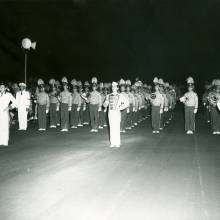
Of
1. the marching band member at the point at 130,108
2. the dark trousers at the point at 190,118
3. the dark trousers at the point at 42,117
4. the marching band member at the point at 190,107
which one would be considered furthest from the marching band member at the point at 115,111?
the marching band member at the point at 130,108

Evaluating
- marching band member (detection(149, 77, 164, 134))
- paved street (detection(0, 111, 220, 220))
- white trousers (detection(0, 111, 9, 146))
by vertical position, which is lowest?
paved street (detection(0, 111, 220, 220))

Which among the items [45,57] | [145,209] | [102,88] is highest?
[45,57]

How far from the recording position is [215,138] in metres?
20.0

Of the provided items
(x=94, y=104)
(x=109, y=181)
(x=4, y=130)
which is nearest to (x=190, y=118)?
(x=94, y=104)

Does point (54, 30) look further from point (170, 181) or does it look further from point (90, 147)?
point (170, 181)

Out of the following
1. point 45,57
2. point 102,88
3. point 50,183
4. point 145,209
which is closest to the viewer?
point 145,209

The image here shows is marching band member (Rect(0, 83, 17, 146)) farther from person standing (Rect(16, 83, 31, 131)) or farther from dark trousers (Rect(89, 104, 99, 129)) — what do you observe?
dark trousers (Rect(89, 104, 99, 129))

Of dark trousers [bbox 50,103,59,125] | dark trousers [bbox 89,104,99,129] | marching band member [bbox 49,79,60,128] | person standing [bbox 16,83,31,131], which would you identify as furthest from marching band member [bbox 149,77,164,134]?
person standing [bbox 16,83,31,131]

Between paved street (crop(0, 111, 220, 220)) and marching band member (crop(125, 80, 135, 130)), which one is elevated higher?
marching band member (crop(125, 80, 135, 130))

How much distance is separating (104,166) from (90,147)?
4.24 m

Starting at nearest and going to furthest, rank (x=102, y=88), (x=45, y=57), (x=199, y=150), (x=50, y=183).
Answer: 1. (x=50, y=183)
2. (x=199, y=150)
3. (x=102, y=88)
4. (x=45, y=57)

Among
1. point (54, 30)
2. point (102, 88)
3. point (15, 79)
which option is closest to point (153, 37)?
point (54, 30)

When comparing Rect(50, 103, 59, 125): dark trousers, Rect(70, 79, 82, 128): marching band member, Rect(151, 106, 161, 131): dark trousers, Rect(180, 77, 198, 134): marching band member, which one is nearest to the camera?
Rect(180, 77, 198, 134): marching band member

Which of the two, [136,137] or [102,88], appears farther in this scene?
[102,88]
